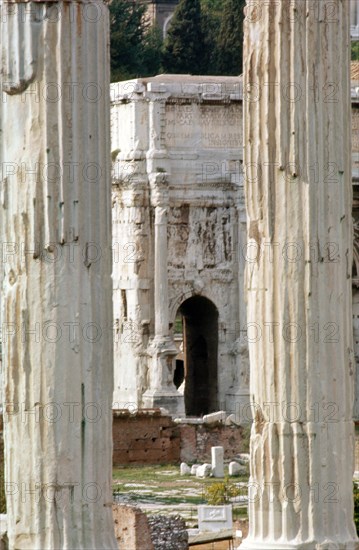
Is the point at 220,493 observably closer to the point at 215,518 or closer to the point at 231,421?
the point at 215,518

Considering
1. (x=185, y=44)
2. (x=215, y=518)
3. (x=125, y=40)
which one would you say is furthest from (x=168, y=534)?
(x=125, y=40)

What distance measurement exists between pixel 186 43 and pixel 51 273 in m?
52.1

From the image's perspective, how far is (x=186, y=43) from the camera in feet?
222

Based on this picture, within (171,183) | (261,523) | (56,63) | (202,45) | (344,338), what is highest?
(202,45)

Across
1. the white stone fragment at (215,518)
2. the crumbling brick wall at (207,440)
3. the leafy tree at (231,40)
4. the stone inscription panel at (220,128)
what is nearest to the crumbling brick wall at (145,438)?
the crumbling brick wall at (207,440)

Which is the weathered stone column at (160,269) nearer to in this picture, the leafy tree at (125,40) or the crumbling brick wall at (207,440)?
the crumbling brick wall at (207,440)

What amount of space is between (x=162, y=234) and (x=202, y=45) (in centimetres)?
1804

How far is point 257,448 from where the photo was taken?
1692 cm

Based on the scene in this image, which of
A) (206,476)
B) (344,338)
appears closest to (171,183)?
(206,476)

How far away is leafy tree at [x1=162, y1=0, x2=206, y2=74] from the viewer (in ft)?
220

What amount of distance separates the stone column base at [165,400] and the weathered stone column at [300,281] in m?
31.8

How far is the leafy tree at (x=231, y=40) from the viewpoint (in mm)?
64688

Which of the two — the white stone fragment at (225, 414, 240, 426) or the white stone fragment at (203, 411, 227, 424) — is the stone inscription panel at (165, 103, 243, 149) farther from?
the white stone fragment at (203, 411, 227, 424)

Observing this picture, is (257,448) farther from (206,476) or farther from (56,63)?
(206,476)
